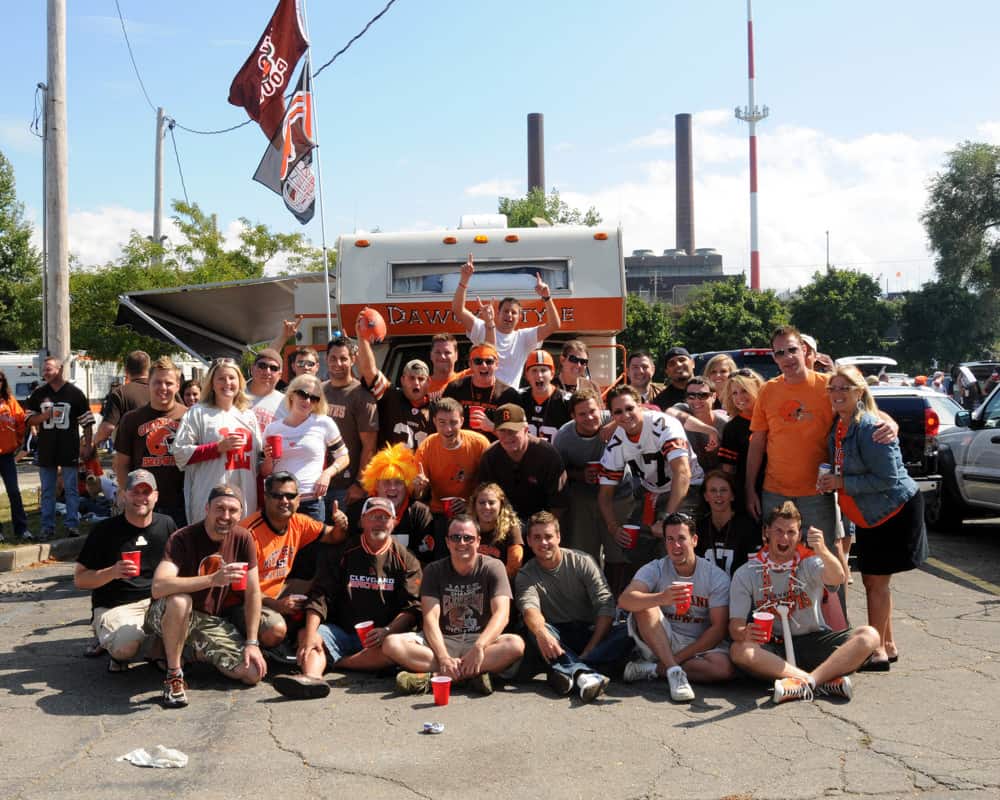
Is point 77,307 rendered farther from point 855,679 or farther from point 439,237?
point 855,679

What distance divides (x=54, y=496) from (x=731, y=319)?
36.3 metres

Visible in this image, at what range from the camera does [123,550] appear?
241 inches

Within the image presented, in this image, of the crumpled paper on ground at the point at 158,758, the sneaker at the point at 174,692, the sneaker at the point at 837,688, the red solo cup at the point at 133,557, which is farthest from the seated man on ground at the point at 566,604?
the red solo cup at the point at 133,557

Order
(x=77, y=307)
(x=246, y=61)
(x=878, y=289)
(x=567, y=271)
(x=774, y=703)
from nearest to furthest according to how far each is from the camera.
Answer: (x=774, y=703)
(x=567, y=271)
(x=246, y=61)
(x=77, y=307)
(x=878, y=289)

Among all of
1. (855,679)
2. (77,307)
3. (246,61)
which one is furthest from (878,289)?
(855,679)

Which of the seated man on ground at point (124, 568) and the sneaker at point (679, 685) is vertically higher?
the seated man on ground at point (124, 568)

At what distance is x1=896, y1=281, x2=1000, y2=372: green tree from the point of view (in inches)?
1917

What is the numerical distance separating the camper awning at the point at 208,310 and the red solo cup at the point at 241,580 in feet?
18.2

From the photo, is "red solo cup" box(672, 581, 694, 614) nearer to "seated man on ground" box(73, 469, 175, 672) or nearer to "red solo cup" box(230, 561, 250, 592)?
"red solo cup" box(230, 561, 250, 592)

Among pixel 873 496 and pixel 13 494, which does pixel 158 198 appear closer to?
pixel 13 494

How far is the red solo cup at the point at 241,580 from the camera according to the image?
18.6 ft

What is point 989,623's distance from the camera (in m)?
7.07

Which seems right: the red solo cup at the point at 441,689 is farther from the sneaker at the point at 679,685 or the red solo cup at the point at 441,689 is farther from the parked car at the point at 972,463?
the parked car at the point at 972,463

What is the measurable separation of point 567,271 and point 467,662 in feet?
15.1
